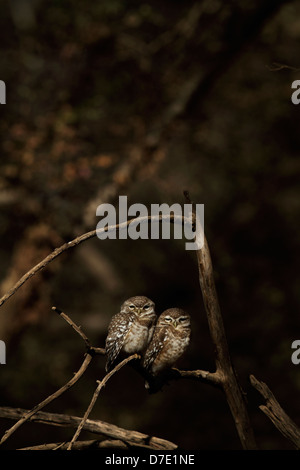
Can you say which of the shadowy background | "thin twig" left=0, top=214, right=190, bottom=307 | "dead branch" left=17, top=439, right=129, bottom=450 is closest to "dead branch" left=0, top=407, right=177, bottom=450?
"dead branch" left=17, top=439, right=129, bottom=450

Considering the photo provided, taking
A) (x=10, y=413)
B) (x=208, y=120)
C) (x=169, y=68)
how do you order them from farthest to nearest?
(x=208, y=120)
(x=169, y=68)
(x=10, y=413)

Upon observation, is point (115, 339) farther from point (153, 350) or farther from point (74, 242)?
point (74, 242)

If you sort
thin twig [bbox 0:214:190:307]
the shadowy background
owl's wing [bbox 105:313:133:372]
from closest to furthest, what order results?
thin twig [bbox 0:214:190:307]
owl's wing [bbox 105:313:133:372]
the shadowy background

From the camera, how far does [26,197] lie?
12.2 ft

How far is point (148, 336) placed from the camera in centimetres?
148

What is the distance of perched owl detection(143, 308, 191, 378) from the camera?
1.42 meters

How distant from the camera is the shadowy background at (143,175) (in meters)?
3.74

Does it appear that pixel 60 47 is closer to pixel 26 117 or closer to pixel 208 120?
pixel 26 117

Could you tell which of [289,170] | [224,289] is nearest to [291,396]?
[224,289]

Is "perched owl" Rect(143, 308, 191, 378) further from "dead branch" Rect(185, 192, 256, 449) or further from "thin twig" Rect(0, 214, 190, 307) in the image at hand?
"thin twig" Rect(0, 214, 190, 307)

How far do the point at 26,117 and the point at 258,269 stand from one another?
91.5 inches

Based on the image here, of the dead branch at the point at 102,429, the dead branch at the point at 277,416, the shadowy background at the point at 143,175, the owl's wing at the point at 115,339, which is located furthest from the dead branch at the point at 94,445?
the shadowy background at the point at 143,175

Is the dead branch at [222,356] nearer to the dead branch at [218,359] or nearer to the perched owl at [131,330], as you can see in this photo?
the dead branch at [218,359]

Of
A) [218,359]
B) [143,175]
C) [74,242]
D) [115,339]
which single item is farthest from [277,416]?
[143,175]
